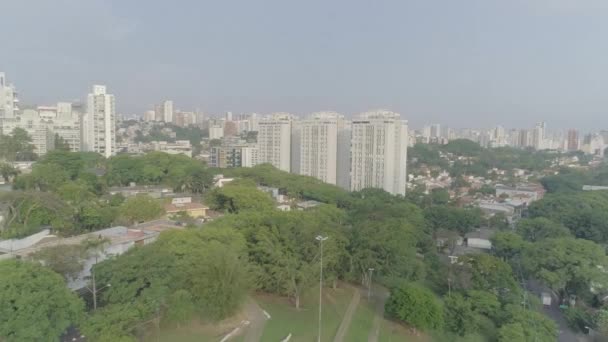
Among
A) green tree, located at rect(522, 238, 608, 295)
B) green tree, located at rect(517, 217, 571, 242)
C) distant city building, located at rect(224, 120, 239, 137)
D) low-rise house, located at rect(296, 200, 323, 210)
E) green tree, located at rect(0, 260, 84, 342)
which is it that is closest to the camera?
green tree, located at rect(0, 260, 84, 342)

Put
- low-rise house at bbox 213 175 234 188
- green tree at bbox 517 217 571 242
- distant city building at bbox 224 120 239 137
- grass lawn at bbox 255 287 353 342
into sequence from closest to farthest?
grass lawn at bbox 255 287 353 342
green tree at bbox 517 217 571 242
low-rise house at bbox 213 175 234 188
distant city building at bbox 224 120 239 137

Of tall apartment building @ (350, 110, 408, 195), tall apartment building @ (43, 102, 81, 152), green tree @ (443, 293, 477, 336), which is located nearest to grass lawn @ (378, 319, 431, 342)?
green tree @ (443, 293, 477, 336)

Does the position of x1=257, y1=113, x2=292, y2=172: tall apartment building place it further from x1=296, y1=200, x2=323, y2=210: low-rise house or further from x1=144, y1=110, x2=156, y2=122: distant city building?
x1=144, y1=110, x2=156, y2=122: distant city building

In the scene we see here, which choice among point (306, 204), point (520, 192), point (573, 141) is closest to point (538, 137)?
point (573, 141)

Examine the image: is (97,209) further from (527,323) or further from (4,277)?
(527,323)

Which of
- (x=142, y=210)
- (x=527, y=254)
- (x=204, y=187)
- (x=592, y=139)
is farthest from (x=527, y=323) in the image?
(x=592, y=139)

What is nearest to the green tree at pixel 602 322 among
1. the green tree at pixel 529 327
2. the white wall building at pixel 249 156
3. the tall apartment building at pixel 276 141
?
the green tree at pixel 529 327

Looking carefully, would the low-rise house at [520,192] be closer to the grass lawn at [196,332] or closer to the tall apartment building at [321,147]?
the tall apartment building at [321,147]
